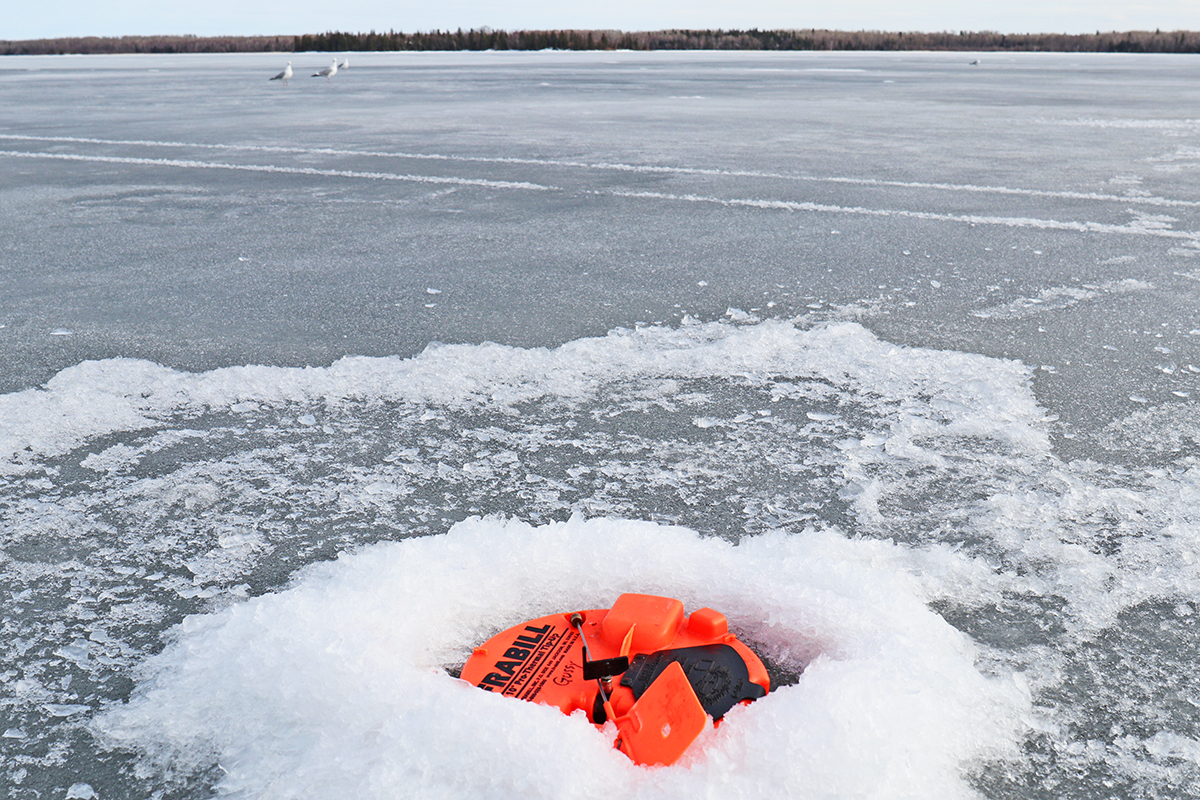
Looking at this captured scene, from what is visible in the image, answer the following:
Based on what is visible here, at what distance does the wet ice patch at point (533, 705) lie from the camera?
3.71ft

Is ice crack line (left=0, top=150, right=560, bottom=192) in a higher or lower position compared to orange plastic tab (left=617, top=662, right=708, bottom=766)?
higher

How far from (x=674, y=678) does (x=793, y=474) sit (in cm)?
89

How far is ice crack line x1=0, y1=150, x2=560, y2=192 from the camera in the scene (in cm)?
583

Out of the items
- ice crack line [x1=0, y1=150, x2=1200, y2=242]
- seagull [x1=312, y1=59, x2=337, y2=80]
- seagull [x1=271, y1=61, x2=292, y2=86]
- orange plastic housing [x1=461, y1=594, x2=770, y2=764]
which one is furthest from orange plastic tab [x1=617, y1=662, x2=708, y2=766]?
seagull [x1=312, y1=59, x2=337, y2=80]

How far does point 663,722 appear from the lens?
117 cm

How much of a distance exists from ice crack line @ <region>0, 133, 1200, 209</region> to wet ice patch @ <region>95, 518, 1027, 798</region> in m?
4.44

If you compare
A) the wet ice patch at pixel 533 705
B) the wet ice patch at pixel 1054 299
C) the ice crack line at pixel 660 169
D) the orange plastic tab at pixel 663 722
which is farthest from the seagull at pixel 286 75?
the orange plastic tab at pixel 663 722

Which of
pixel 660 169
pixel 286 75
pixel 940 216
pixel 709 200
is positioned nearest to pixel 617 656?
pixel 940 216

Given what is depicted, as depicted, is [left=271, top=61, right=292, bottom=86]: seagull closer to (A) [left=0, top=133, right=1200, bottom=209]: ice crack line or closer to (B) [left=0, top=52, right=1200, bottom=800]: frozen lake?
(A) [left=0, top=133, right=1200, bottom=209]: ice crack line

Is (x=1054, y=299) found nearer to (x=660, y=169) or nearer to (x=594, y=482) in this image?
(x=594, y=482)

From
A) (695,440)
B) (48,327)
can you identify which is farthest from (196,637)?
(48,327)

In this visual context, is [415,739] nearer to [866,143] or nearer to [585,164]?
[585,164]

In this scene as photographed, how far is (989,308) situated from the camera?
320 cm

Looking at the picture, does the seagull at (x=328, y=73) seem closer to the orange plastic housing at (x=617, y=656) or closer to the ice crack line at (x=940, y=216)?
the ice crack line at (x=940, y=216)
